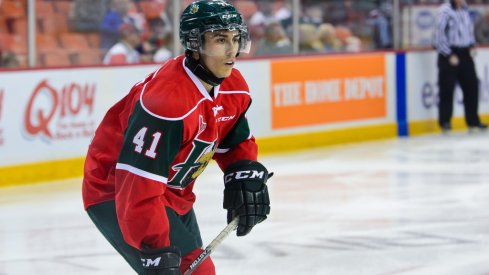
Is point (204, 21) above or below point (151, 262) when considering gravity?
above

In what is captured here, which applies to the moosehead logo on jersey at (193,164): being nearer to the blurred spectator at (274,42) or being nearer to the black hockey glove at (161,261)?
the black hockey glove at (161,261)

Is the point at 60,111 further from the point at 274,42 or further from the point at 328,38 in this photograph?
the point at 328,38

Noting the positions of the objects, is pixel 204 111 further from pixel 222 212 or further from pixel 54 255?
pixel 222 212

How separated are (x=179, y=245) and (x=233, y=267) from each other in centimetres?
193

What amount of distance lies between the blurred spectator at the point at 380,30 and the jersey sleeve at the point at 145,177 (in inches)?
343

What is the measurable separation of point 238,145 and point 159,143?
0.55m

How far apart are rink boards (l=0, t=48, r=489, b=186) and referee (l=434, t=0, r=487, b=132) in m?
0.29

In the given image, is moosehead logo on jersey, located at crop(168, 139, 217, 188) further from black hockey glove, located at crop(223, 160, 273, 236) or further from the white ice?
the white ice

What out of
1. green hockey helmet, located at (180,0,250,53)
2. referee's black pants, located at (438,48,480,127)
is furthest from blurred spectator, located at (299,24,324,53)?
green hockey helmet, located at (180,0,250,53)

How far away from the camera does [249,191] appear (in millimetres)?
3184

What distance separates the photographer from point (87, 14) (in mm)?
8758

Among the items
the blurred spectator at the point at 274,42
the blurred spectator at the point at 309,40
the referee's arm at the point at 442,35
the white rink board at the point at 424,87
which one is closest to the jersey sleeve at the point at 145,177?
the blurred spectator at the point at 274,42

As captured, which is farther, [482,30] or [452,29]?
[482,30]

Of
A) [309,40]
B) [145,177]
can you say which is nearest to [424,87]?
[309,40]
